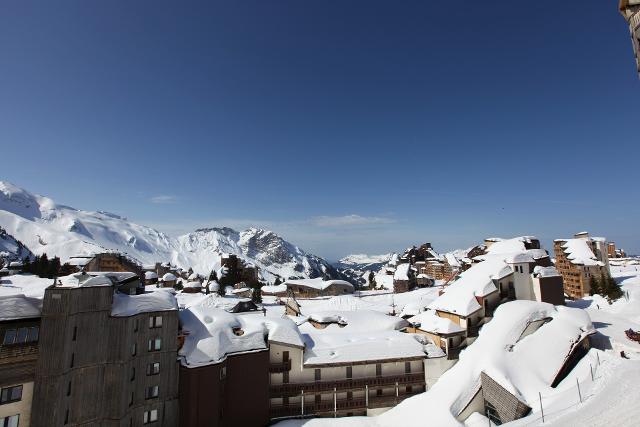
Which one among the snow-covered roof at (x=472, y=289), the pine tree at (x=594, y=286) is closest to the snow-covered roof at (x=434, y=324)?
the snow-covered roof at (x=472, y=289)

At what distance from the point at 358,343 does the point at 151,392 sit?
86.1 ft

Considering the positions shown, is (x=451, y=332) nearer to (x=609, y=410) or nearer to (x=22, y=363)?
(x=609, y=410)

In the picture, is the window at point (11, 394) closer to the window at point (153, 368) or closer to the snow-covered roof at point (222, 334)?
the window at point (153, 368)

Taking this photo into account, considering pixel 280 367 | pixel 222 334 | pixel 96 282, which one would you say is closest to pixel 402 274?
pixel 280 367

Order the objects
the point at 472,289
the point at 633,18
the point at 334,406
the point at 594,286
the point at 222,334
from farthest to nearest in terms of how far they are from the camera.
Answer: the point at 594,286
the point at 472,289
the point at 334,406
the point at 222,334
the point at 633,18

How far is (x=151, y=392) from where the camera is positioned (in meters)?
34.4

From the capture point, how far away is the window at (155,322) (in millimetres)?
35562

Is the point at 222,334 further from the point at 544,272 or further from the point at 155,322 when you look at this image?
the point at 544,272

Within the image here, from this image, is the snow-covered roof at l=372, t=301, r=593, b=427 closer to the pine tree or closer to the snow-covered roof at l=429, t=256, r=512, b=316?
the snow-covered roof at l=429, t=256, r=512, b=316

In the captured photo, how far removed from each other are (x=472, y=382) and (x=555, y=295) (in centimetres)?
2832

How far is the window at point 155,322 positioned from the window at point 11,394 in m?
10.7

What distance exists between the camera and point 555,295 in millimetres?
57719

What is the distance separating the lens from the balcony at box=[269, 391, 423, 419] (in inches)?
1686

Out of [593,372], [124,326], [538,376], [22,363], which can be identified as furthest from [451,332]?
[22,363]
